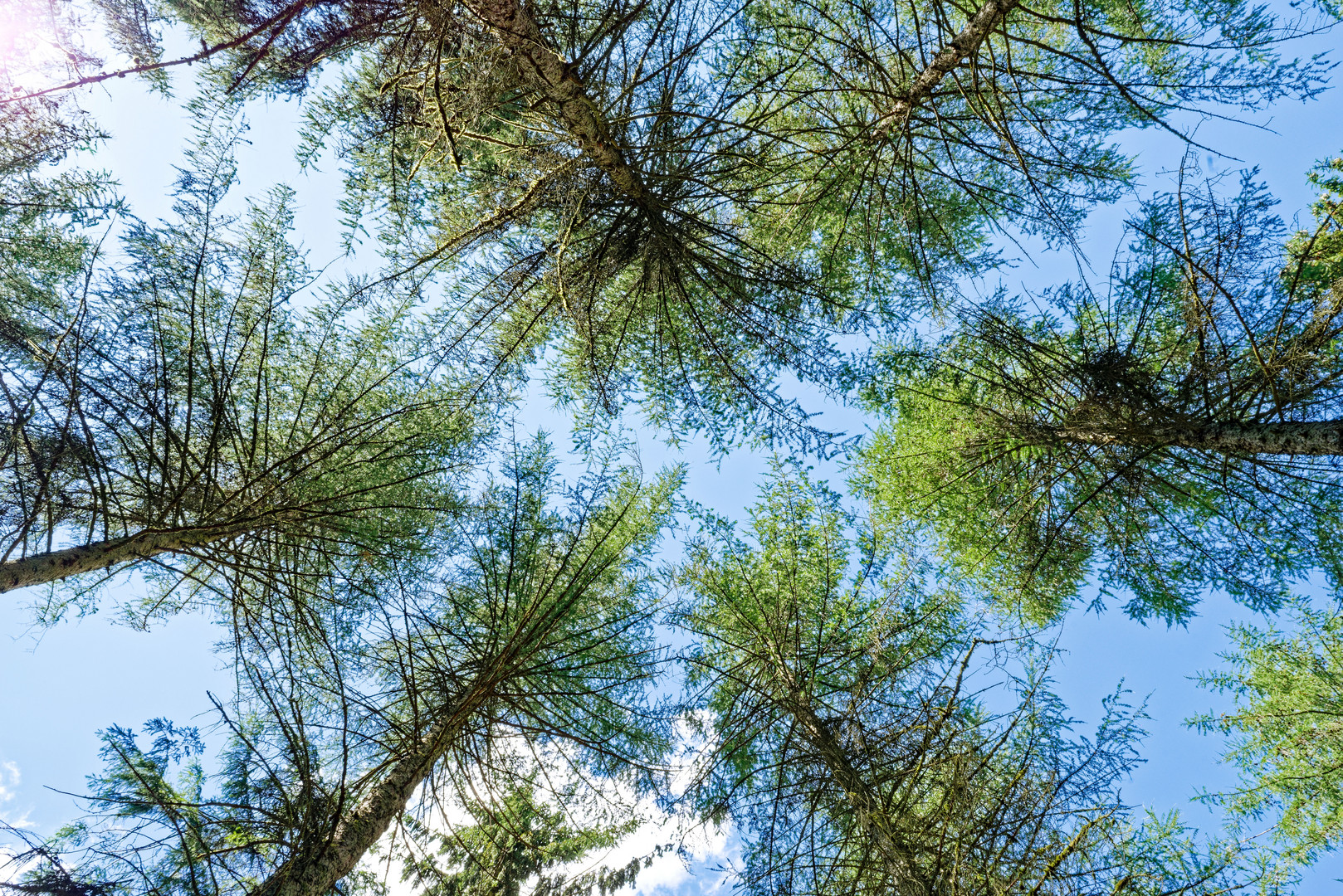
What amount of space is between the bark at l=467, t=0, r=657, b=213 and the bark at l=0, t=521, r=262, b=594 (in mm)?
1779

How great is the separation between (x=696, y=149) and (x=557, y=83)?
1.19m

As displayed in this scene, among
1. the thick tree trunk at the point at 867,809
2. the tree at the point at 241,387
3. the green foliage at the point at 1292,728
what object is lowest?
the green foliage at the point at 1292,728

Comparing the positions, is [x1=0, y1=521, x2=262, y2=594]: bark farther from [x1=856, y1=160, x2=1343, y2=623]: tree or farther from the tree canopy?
[x1=856, y1=160, x2=1343, y2=623]: tree

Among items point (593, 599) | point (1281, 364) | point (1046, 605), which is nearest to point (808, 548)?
point (593, 599)

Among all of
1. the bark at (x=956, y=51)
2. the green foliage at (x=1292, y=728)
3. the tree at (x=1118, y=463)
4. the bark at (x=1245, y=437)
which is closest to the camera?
the bark at (x=956, y=51)

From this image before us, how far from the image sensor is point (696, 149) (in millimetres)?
2943

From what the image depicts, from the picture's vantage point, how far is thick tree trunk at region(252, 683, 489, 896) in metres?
1.73

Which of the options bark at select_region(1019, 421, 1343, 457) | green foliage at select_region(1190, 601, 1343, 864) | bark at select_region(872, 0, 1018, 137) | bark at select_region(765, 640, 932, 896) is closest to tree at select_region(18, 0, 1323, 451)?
bark at select_region(872, 0, 1018, 137)

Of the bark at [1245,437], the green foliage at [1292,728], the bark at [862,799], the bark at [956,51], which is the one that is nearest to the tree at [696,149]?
the bark at [956,51]

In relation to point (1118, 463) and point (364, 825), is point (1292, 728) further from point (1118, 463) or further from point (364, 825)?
point (364, 825)

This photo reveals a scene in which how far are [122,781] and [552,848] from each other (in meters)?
2.81

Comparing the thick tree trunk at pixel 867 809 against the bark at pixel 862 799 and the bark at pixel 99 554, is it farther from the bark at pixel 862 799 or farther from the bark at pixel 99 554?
the bark at pixel 99 554

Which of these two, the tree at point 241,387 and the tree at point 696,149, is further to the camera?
the tree at point 241,387

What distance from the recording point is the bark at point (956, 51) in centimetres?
167
